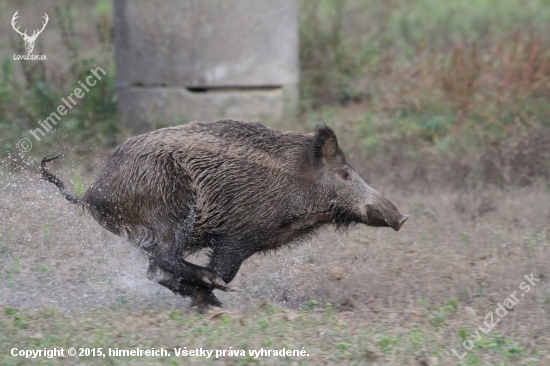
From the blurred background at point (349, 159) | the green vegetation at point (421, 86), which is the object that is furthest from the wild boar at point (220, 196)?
the green vegetation at point (421, 86)

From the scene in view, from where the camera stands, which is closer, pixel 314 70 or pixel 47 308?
pixel 47 308

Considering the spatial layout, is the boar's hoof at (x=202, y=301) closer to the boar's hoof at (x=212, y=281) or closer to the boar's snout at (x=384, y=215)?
the boar's hoof at (x=212, y=281)

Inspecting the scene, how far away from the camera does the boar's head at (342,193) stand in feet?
18.5

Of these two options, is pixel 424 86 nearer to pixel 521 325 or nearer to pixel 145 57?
pixel 145 57

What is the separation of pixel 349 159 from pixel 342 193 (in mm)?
3880

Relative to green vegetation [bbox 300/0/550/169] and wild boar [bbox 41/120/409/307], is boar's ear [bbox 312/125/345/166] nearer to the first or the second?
wild boar [bbox 41/120/409/307]

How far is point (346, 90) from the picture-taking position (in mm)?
11633

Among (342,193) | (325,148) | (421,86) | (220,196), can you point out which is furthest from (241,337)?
(421,86)

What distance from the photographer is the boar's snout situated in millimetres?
5594

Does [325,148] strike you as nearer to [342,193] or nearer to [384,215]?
[342,193]

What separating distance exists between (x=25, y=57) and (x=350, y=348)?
8154mm

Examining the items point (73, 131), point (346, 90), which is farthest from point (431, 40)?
point (73, 131)

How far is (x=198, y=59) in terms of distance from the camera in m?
10.3

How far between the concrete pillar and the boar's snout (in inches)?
199
